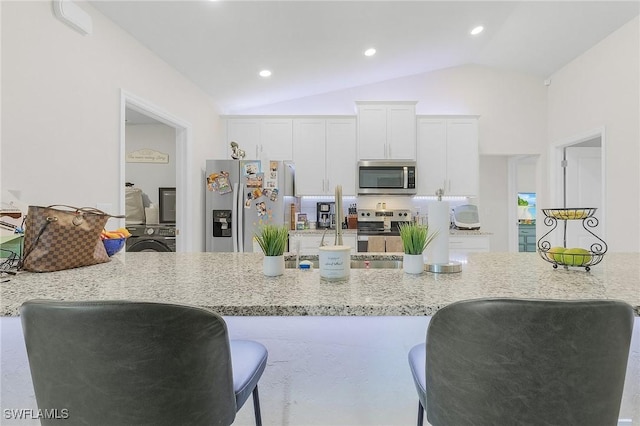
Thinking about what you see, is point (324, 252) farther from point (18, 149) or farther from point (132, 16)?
point (132, 16)

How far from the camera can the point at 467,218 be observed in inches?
160

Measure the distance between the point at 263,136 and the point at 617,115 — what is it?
3864 mm

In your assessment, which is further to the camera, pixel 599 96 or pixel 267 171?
pixel 267 171

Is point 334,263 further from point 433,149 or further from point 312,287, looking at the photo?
point 433,149

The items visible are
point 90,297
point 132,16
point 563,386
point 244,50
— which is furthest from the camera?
point 244,50

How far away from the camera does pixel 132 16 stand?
226 centimetres

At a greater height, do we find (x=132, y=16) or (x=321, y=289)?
(x=132, y=16)

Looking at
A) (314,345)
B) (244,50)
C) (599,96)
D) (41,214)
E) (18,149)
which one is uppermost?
(244,50)

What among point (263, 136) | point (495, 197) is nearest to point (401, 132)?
point (263, 136)

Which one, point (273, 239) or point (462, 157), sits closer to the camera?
point (273, 239)

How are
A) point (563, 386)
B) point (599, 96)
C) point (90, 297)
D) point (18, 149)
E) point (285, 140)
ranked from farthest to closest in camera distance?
point (285, 140) → point (599, 96) → point (18, 149) → point (90, 297) → point (563, 386)

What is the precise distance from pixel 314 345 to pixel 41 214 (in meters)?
1.09

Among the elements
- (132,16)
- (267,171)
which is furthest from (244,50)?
(267,171)

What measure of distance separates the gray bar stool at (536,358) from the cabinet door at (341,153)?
141 inches
